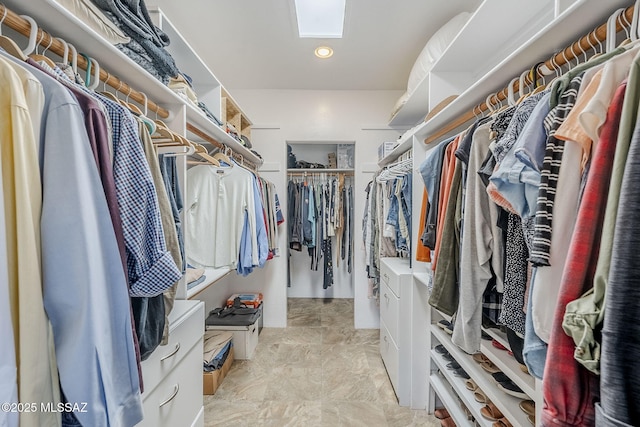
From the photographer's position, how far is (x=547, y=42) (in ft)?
2.60

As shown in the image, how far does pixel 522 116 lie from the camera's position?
2.28 feet

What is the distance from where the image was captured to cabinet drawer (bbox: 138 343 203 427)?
87cm

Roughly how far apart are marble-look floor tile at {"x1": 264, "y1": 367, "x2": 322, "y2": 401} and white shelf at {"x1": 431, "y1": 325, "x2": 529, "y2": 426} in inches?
39.8

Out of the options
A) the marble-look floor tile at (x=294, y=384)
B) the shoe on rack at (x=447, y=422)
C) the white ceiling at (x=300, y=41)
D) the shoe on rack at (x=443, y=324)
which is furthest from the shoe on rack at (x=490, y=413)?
the white ceiling at (x=300, y=41)

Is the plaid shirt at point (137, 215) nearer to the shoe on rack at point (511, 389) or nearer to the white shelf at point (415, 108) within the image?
the shoe on rack at point (511, 389)

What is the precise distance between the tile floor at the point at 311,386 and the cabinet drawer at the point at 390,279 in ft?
2.31

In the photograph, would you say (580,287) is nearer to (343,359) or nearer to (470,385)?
(470,385)

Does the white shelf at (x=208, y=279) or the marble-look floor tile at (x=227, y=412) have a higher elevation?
the white shelf at (x=208, y=279)

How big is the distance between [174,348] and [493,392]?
120 centimetres

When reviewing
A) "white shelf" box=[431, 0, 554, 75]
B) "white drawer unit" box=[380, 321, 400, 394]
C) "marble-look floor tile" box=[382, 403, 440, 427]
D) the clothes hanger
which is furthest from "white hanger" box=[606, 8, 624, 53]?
"marble-look floor tile" box=[382, 403, 440, 427]

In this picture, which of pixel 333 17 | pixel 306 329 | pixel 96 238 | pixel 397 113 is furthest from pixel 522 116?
pixel 306 329

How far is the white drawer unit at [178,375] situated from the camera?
852mm

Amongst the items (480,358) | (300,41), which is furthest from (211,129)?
(480,358)

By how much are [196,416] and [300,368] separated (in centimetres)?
106
